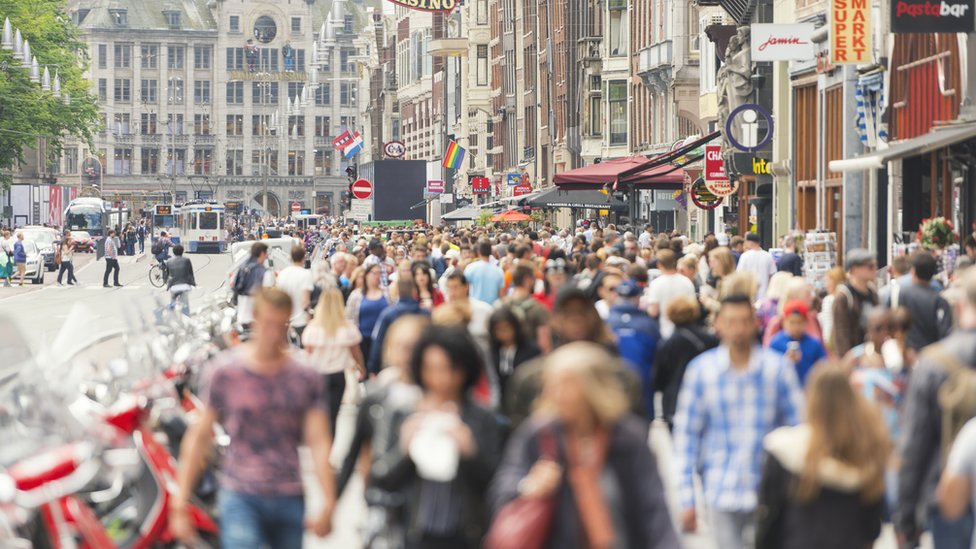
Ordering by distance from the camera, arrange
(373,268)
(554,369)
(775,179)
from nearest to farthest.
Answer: (554,369) → (373,268) → (775,179)

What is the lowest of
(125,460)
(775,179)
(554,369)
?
(125,460)

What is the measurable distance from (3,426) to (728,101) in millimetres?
30883

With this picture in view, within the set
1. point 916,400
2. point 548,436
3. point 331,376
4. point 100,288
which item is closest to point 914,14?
point 331,376

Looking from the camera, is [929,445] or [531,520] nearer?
[531,520]

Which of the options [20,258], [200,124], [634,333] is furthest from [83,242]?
[200,124]

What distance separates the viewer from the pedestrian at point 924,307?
42.1ft

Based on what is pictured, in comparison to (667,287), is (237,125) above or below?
above

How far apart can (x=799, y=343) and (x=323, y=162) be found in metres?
172

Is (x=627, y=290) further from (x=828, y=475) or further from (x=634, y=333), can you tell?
(x=828, y=475)

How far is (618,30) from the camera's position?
60469 millimetres

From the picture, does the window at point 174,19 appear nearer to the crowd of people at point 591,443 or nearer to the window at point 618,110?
the window at point 618,110

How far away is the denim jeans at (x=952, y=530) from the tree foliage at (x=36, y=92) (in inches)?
2729

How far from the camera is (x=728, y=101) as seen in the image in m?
38.8

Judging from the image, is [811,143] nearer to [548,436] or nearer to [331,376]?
[331,376]
